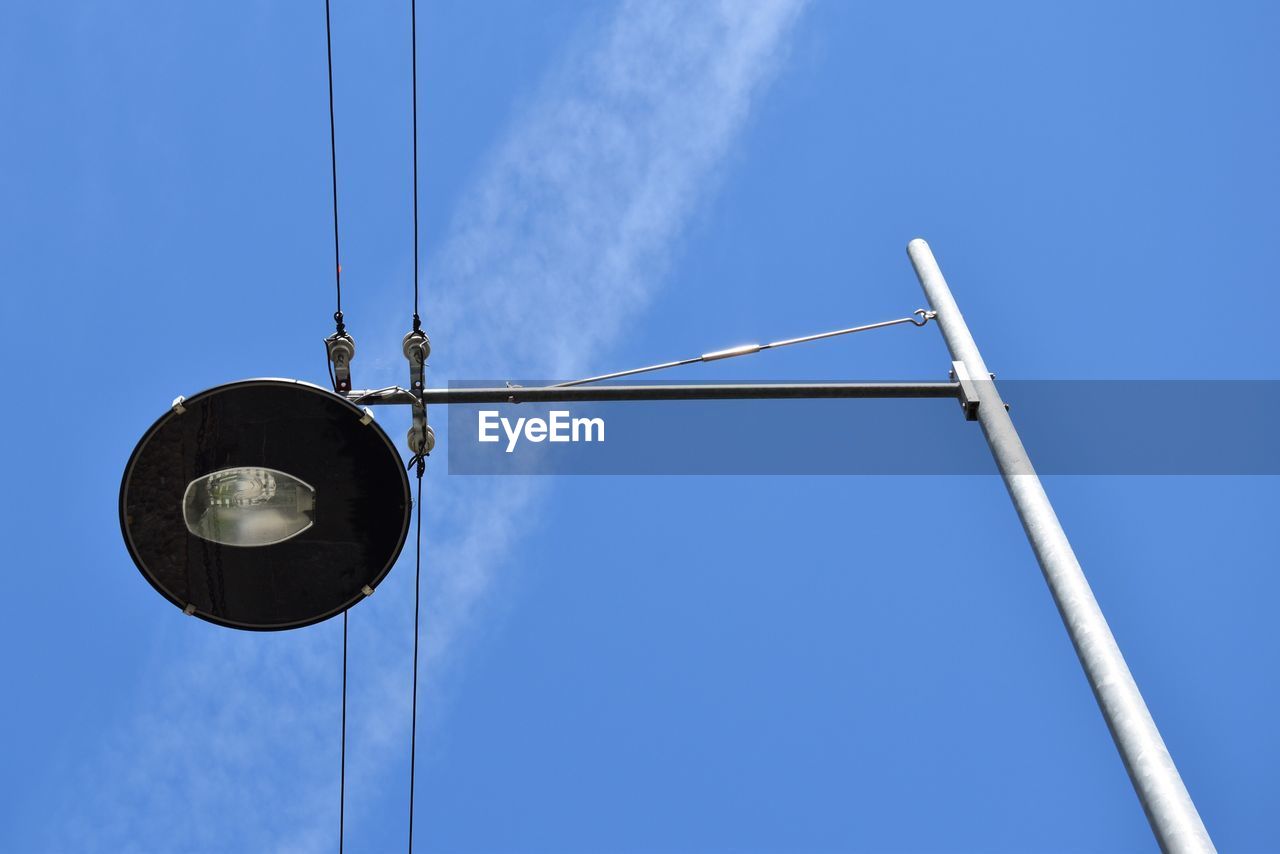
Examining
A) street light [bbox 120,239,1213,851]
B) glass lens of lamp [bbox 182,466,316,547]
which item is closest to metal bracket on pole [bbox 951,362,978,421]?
street light [bbox 120,239,1213,851]

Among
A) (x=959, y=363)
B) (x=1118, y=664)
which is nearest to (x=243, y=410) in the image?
(x=959, y=363)

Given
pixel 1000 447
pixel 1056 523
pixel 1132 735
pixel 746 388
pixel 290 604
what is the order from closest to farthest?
pixel 1132 735 < pixel 1056 523 < pixel 1000 447 < pixel 746 388 < pixel 290 604

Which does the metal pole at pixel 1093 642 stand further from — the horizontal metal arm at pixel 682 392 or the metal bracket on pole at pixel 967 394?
the horizontal metal arm at pixel 682 392

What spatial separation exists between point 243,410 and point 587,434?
6.46ft

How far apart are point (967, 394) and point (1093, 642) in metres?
2.09

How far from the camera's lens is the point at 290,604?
10156 millimetres

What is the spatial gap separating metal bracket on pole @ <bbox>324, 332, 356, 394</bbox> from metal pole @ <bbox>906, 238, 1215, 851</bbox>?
353 centimetres

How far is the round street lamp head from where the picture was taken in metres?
9.50

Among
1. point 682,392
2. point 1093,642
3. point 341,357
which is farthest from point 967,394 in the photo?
point 341,357

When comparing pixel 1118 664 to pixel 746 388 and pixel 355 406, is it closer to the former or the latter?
pixel 746 388

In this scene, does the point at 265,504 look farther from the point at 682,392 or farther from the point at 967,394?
the point at 967,394

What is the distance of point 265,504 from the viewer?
9789mm

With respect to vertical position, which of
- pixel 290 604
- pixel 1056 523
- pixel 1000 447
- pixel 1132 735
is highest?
Answer: pixel 290 604

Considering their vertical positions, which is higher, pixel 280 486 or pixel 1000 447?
pixel 280 486
